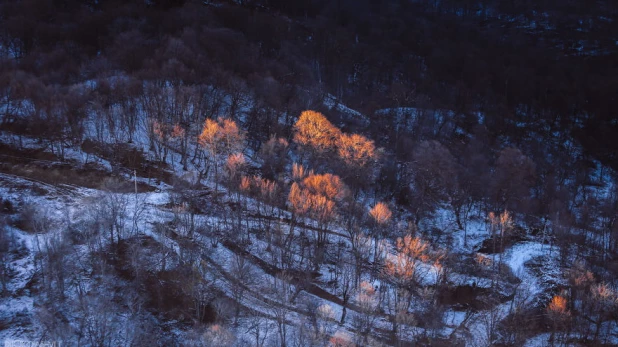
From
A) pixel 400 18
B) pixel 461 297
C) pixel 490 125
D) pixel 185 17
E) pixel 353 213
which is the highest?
pixel 400 18

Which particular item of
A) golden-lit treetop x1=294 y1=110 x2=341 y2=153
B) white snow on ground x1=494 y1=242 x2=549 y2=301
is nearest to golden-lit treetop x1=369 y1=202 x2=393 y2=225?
golden-lit treetop x1=294 y1=110 x2=341 y2=153

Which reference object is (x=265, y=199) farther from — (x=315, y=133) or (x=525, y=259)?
(x=525, y=259)

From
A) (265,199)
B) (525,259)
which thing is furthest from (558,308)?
(265,199)

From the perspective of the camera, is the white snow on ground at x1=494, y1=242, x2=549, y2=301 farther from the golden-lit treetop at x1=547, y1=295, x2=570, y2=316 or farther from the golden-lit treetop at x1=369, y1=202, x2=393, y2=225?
the golden-lit treetop at x1=369, y1=202, x2=393, y2=225

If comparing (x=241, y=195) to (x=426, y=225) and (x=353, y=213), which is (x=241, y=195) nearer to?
(x=353, y=213)

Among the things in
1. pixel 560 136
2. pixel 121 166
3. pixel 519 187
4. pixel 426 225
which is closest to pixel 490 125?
pixel 560 136

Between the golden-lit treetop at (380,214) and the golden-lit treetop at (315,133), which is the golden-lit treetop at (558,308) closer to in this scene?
the golden-lit treetop at (380,214)
